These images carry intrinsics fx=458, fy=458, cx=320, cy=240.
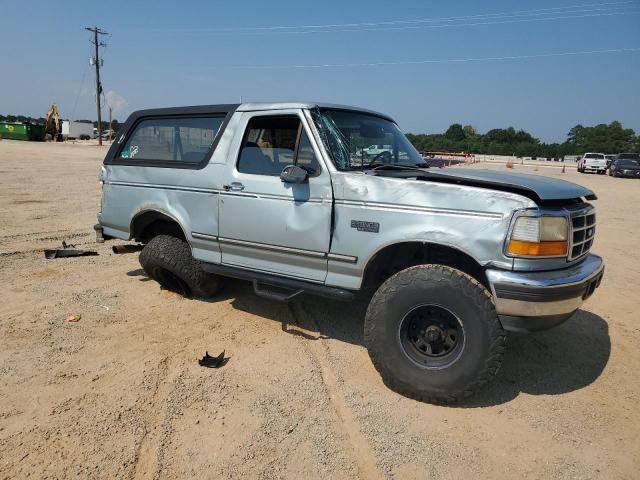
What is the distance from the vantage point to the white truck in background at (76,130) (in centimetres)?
6375

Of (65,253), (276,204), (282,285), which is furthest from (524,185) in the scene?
(65,253)

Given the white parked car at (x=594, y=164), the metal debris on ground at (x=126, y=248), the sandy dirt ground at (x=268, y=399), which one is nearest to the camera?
the sandy dirt ground at (x=268, y=399)

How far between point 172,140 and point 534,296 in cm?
372

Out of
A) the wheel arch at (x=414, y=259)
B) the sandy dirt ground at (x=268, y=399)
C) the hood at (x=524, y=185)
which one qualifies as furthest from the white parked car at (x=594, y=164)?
the wheel arch at (x=414, y=259)

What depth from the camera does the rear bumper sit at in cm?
288

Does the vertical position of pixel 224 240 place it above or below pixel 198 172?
below

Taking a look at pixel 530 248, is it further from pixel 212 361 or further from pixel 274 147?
pixel 212 361

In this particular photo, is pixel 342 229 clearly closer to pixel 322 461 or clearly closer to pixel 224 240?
pixel 224 240

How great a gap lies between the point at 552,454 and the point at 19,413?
3.31 m

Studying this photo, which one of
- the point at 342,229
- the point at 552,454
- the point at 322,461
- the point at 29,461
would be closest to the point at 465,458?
the point at 552,454

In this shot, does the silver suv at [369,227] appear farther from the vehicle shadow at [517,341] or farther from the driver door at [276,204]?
the vehicle shadow at [517,341]

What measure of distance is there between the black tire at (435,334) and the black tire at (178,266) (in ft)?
7.08

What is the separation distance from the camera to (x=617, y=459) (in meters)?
2.69

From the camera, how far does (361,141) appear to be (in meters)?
4.07
